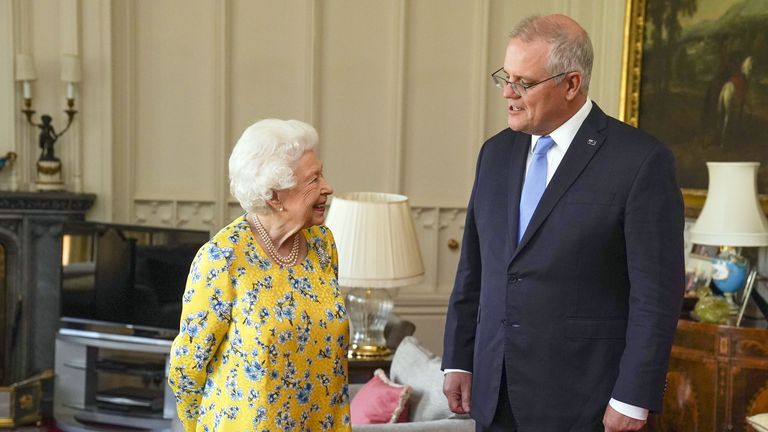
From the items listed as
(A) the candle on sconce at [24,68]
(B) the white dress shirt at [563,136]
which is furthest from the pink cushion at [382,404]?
(A) the candle on sconce at [24,68]

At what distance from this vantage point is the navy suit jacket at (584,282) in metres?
2.05

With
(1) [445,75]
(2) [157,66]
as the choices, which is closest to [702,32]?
(1) [445,75]

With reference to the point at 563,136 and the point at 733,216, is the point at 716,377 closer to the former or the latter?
the point at 733,216

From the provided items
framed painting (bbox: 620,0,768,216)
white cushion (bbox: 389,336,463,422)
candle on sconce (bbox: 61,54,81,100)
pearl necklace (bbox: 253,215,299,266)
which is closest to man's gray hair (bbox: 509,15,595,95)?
pearl necklace (bbox: 253,215,299,266)

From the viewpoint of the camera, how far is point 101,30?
5.45m

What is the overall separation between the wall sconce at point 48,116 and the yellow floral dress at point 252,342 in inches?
132

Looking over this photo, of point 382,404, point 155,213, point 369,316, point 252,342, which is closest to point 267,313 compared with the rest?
point 252,342

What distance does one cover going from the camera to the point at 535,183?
7.32ft

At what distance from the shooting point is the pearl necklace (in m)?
2.29

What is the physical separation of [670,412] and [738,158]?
1.24m

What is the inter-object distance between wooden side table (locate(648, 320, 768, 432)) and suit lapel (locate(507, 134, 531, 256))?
5.99 feet

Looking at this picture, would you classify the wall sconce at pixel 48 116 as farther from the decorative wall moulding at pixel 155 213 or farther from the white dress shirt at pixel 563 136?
the white dress shirt at pixel 563 136

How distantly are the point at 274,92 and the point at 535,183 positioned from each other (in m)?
3.81

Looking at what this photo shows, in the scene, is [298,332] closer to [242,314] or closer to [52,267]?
[242,314]
